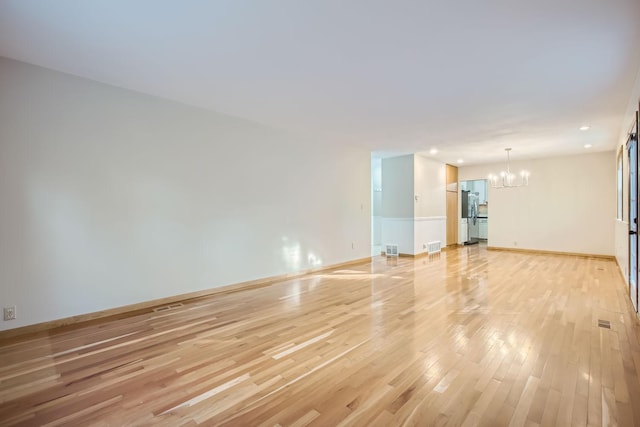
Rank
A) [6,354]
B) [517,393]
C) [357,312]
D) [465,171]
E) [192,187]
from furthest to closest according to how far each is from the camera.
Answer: [465,171] < [192,187] < [357,312] < [6,354] < [517,393]

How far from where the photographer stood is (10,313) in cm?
292

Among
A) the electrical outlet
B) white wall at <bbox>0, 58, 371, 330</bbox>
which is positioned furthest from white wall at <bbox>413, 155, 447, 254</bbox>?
the electrical outlet

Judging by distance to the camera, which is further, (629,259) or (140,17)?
(629,259)

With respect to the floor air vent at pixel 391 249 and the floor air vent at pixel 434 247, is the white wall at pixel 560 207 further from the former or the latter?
the floor air vent at pixel 391 249

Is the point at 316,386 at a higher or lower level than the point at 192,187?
lower

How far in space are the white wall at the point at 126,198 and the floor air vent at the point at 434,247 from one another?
160 inches

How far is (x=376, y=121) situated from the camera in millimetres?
4816

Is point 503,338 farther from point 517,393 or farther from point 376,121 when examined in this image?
point 376,121

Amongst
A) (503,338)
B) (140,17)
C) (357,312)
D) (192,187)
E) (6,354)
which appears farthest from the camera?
(192,187)

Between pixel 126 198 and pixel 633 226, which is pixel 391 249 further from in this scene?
pixel 126 198

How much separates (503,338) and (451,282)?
2.22 metres

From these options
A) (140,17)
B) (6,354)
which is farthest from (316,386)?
(140,17)

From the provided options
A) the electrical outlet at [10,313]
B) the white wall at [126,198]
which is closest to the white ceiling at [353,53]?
the white wall at [126,198]

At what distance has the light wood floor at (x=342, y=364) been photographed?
182 cm
